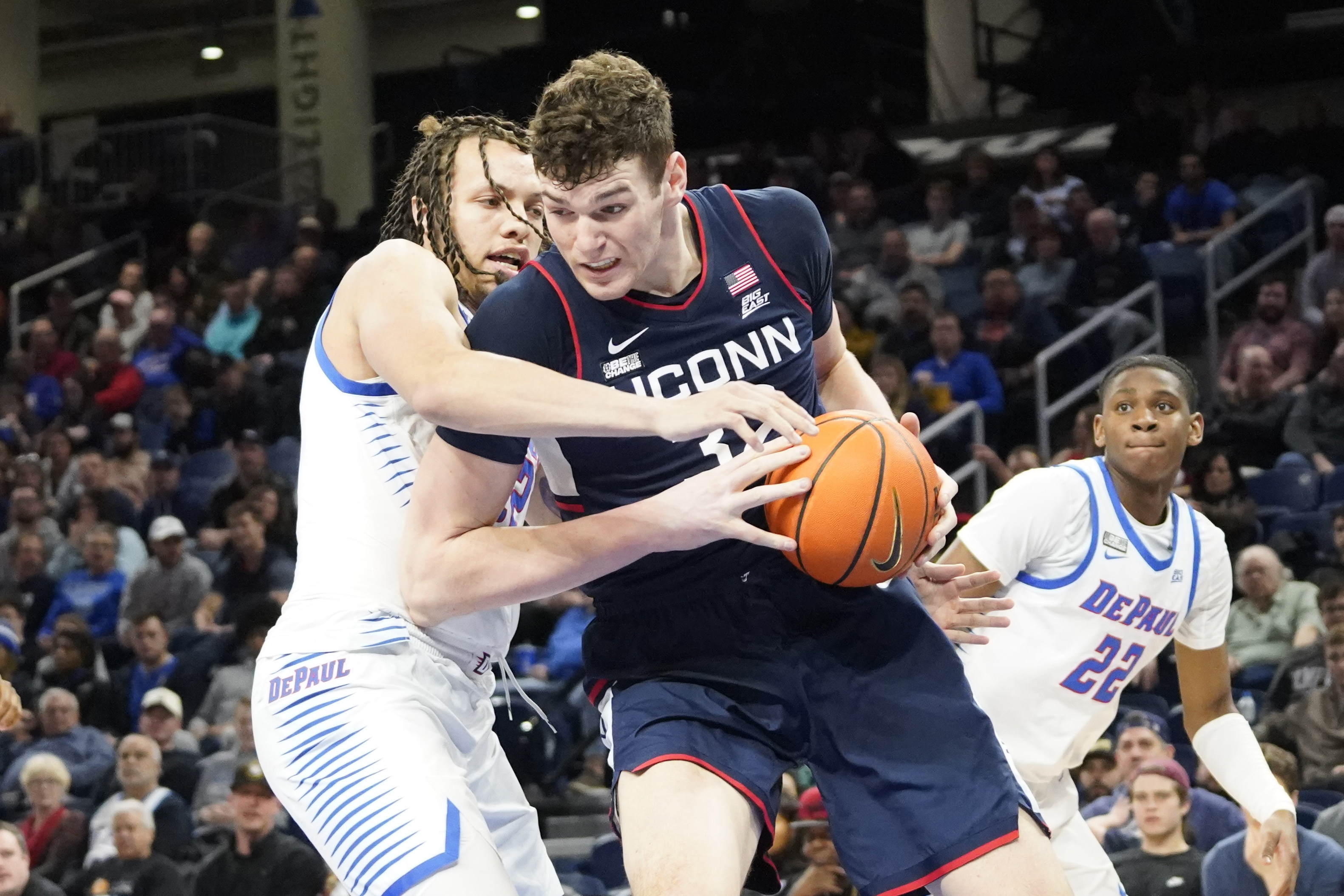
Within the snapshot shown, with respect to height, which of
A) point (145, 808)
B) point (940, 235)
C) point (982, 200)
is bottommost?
point (145, 808)

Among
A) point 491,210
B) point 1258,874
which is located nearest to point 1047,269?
point 1258,874

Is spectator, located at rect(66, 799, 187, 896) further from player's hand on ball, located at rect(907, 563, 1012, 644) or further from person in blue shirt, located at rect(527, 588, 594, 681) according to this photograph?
Answer: player's hand on ball, located at rect(907, 563, 1012, 644)

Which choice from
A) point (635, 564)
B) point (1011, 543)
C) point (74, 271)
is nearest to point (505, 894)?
point (635, 564)

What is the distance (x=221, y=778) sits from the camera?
28.9 feet

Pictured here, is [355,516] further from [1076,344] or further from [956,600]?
[1076,344]

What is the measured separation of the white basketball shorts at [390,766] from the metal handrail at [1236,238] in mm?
8482

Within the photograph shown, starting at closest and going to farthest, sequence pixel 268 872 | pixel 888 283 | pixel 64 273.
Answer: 1. pixel 268 872
2. pixel 888 283
3. pixel 64 273

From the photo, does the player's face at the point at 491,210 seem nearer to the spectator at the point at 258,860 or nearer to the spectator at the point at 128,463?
the spectator at the point at 258,860

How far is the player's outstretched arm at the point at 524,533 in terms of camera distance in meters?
2.90

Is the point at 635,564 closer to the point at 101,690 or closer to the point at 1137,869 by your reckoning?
the point at 1137,869

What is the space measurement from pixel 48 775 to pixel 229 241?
996 centimetres

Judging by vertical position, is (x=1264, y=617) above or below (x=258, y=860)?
above

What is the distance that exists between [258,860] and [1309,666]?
494 centimetres

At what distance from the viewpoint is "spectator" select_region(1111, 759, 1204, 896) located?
6434mm
